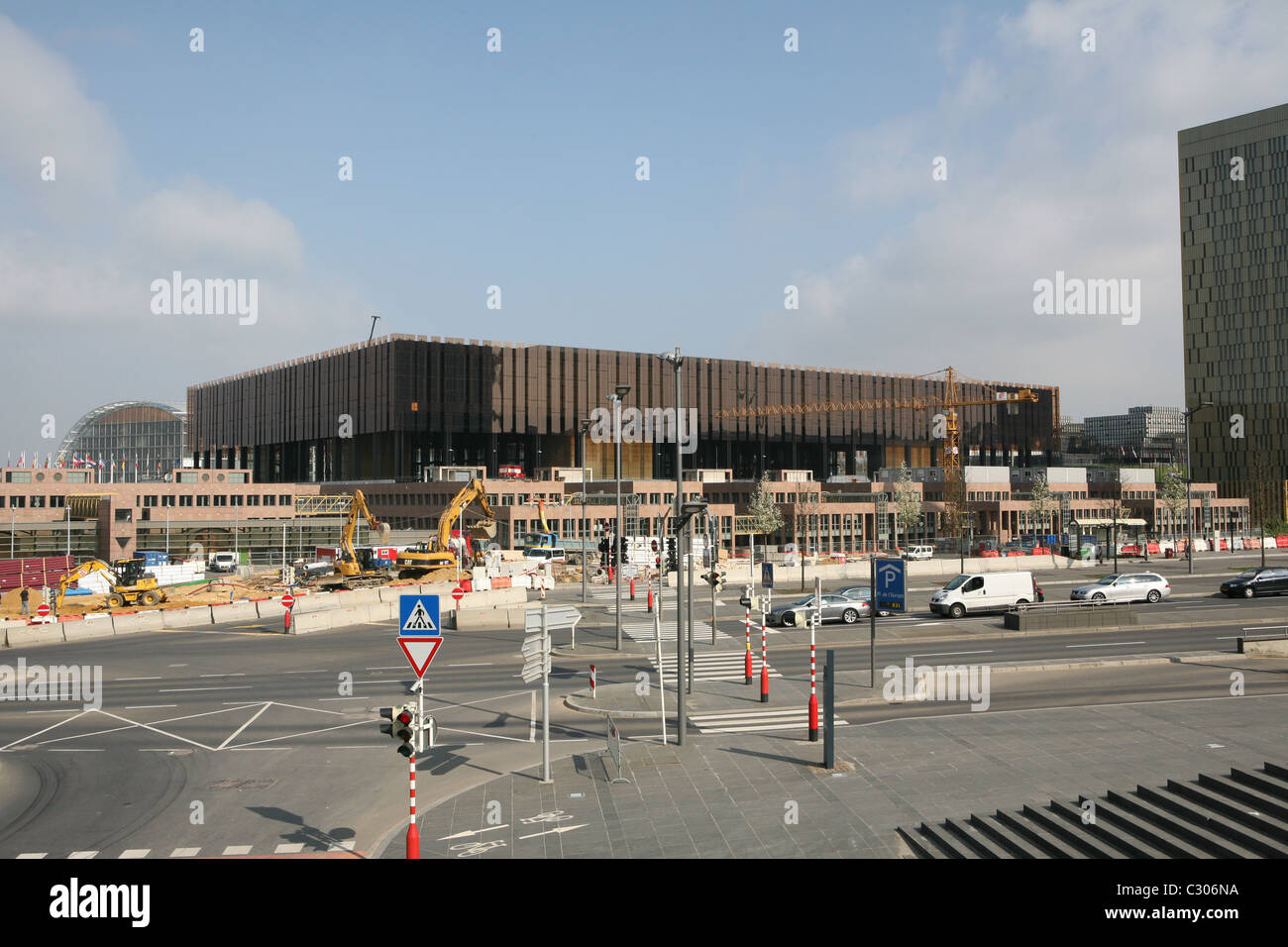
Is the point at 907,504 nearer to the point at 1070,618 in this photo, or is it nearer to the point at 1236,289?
the point at 1070,618

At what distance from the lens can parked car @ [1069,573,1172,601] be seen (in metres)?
42.9

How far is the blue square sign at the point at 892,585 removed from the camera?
78.8 ft

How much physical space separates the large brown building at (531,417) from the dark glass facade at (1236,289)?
27.0m

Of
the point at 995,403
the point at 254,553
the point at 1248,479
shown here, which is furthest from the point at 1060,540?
the point at 254,553

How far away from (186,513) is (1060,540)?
92.1 meters

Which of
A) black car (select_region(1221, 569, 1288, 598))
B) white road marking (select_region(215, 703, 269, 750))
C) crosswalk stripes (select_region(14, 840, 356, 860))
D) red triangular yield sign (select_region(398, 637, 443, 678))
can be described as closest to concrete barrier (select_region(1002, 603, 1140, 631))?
black car (select_region(1221, 569, 1288, 598))

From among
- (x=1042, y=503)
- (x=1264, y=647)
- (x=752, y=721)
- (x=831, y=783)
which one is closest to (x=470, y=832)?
(x=831, y=783)

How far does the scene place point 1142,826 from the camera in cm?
1283

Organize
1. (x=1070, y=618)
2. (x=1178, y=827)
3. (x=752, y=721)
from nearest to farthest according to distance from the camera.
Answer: (x=1178, y=827)
(x=752, y=721)
(x=1070, y=618)

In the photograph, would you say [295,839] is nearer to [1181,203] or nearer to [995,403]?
[995,403]

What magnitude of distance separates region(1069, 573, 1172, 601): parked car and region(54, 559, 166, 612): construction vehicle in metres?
48.1

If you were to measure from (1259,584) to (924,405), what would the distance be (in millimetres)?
95644

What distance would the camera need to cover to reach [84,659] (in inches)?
1289

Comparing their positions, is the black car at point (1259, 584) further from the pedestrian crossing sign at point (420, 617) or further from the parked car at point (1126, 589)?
the pedestrian crossing sign at point (420, 617)
